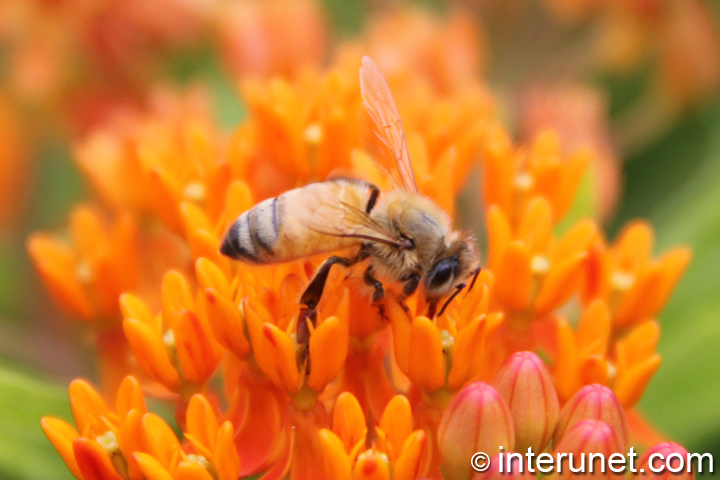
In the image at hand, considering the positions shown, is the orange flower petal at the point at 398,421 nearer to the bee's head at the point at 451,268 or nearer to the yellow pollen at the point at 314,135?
the bee's head at the point at 451,268

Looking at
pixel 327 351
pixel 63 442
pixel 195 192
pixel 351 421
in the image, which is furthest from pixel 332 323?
pixel 195 192

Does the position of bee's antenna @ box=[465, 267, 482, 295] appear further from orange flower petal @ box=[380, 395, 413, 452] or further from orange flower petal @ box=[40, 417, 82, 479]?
orange flower petal @ box=[40, 417, 82, 479]

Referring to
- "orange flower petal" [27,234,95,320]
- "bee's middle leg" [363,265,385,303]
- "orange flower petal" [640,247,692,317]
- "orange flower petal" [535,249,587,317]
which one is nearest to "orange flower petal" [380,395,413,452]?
"bee's middle leg" [363,265,385,303]

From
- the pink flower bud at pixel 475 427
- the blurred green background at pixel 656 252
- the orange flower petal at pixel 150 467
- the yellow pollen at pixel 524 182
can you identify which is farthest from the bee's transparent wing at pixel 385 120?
the blurred green background at pixel 656 252

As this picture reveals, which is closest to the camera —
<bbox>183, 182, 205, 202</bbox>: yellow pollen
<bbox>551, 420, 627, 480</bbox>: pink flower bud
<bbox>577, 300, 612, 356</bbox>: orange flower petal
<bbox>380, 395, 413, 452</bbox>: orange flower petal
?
<bbox>551, 420, 627, 480</bbox>: pink flower bud

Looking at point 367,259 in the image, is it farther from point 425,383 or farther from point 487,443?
point 487,443

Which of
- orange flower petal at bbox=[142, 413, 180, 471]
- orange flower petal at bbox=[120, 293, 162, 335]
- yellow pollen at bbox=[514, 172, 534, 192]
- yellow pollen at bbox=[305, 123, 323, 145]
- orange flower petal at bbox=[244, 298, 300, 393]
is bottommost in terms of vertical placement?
orange flower petal at bbox=[142, 413, 180, 471]
